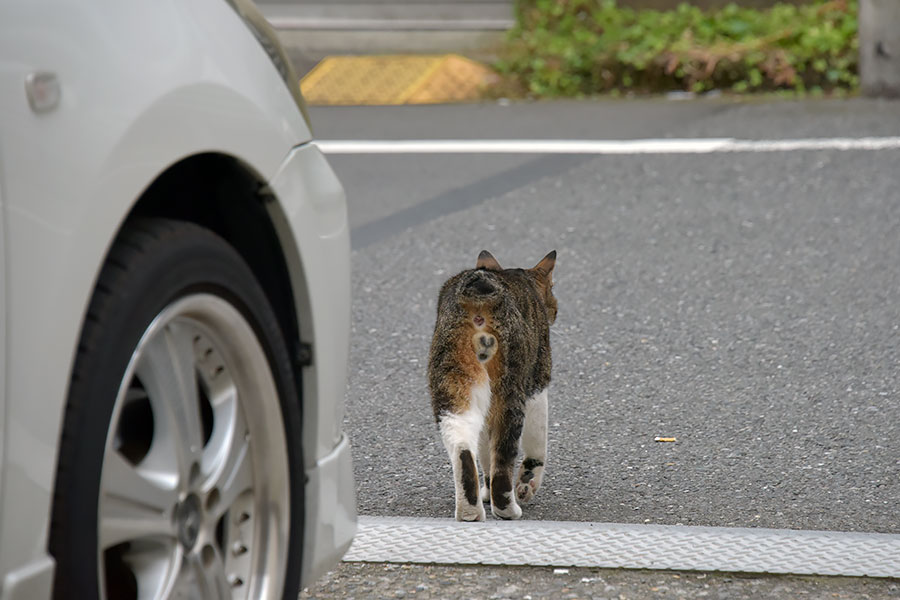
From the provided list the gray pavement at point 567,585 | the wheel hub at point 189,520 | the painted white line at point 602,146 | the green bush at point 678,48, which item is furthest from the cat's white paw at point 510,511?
the green bush at point 678,48

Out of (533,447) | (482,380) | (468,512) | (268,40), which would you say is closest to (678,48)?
(533,447)

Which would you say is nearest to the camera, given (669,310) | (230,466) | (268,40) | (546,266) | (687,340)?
(230,466)

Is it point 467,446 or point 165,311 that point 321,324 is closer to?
point 165,311

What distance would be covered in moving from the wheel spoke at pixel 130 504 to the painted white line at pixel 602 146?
19.9 feet

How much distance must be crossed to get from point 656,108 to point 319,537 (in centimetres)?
702

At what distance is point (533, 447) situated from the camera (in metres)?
3.62

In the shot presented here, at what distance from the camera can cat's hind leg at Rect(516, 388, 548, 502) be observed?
11.8 feet

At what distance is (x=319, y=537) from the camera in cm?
245

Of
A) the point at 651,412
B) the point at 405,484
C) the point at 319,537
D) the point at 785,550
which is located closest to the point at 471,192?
the point at 651,412

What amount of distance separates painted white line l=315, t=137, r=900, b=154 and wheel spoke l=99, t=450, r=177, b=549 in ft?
19.9

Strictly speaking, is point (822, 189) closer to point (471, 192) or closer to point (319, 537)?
point (471, 192)

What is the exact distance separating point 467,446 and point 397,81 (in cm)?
699

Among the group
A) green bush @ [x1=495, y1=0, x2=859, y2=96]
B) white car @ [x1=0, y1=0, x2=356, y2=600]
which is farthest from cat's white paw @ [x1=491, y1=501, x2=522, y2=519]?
green bush @ [x1=495, y1=0, x2=859, y2=96]

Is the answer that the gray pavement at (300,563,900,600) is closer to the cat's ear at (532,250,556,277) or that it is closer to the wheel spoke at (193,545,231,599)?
the wheel spoke at (193,545,231,599)
